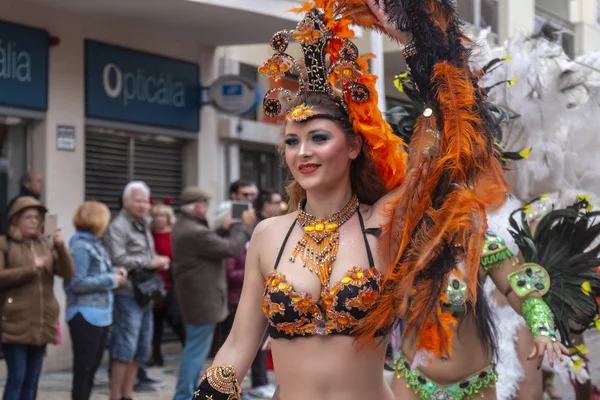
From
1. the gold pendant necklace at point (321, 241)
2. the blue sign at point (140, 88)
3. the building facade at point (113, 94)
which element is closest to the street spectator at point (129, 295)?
the building facade at point (113, 94)

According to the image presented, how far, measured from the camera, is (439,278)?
3521mm

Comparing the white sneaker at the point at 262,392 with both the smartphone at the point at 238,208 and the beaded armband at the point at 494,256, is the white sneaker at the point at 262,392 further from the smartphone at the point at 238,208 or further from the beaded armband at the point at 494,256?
the beaded armband at the point at 494,256

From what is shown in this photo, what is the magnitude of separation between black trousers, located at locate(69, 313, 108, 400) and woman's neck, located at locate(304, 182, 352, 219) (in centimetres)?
404

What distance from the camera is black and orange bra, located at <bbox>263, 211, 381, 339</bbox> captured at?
3.68 m

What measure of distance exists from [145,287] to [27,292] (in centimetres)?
134

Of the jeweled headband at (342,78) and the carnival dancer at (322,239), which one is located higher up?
the jeweled headband at (342,78)

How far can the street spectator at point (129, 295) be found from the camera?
8.28 metres

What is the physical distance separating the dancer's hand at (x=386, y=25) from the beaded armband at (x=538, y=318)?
139 cm

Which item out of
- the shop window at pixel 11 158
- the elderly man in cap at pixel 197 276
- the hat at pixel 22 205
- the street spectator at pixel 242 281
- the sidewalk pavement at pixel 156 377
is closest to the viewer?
the hat at pixel 22 205

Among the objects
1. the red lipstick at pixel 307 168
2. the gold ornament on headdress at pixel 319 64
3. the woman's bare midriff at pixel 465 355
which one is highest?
the gold ornament on headdress at pixel 319 64

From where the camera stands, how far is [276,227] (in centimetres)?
402

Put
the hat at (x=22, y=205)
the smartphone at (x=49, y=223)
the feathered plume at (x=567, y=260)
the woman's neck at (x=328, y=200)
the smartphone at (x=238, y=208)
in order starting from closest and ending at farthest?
the woman's neck at (x=328, y=200) → the feathered plume at (x=567, y=260) → the hat at (x=22, y=205) → the smartphone at (x=49, y=223) → the smartphone at (x=238, y=208)

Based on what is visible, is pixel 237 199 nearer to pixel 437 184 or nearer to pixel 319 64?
pixel 319 64

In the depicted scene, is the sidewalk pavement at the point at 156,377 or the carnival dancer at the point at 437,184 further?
the sidewalk pavement at the point at 156,377
